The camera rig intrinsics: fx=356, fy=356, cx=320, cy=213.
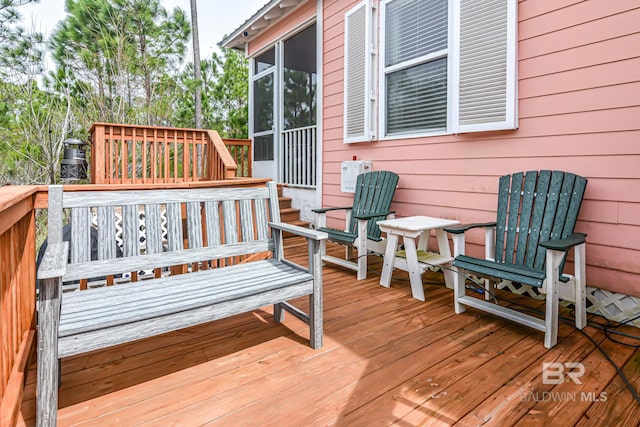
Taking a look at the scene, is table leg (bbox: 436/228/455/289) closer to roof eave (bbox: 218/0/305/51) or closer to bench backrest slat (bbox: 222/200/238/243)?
bench backrest slat (bbox: 222/200/238/243)

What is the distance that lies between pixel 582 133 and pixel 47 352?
3153 millimetres

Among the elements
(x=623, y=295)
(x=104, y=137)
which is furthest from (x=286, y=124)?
(x=623, y=295)

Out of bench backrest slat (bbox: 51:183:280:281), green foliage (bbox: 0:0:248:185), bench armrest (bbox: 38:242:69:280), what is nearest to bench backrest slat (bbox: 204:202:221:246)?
bench backrest slat (bbox: 51:183:280:281)

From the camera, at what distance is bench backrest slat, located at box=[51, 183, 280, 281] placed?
5.71 feet

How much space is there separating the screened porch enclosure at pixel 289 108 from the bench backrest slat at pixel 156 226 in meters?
2.98

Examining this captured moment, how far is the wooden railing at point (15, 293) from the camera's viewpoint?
1.31m

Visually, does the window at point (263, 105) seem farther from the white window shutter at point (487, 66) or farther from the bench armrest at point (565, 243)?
the bench armrest at point (565, 243)

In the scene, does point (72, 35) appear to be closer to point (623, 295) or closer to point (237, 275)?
point (237, 275)

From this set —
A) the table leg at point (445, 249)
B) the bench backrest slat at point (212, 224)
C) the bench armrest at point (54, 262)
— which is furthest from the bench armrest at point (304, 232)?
the table leg at point (445, 249)

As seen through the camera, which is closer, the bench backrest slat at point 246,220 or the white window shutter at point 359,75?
the bench backrest slat at point 246,220

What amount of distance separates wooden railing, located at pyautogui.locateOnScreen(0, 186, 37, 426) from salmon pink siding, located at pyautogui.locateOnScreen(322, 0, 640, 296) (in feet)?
9.93

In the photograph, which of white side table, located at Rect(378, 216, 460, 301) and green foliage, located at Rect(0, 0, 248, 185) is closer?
white side table, located at Rect(378, 216, 460, 301)

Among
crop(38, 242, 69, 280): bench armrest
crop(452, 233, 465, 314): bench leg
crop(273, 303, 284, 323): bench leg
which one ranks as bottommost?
crop(273, 303, 284, 323): bench leg

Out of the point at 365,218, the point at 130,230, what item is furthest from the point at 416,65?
the point at 130,230
